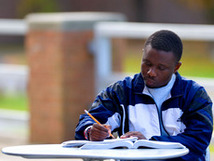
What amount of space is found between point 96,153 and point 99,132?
0.27 m

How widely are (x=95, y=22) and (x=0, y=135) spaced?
1.99m

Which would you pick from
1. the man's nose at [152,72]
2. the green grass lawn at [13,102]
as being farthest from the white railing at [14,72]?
the man's nose at [152,72]

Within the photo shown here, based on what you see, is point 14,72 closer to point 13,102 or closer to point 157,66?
point 13,102

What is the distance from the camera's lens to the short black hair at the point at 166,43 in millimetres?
3354

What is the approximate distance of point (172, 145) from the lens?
3.10m

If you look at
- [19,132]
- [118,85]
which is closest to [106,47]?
[19,132]

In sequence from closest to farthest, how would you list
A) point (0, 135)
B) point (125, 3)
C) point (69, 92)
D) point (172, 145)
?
point (172, 145) → point (69, 92) → point (0, 135) → point (125, 3)

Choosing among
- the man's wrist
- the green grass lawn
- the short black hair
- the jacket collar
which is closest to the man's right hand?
the man's wrist

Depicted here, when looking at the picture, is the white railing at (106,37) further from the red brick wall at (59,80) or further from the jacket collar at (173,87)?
the jacket collar at (173,87)

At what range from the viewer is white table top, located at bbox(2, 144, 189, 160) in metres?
2.90

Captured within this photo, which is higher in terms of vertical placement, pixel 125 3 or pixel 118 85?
pixel 125 3

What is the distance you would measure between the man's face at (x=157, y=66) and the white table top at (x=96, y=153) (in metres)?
0.47

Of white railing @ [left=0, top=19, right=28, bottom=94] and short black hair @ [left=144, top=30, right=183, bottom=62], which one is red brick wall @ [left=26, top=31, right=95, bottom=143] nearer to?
white railing @ [left=0, top=19, right=28, bottom=94]

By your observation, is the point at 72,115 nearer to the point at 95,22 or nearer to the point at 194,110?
the point at 95,22
